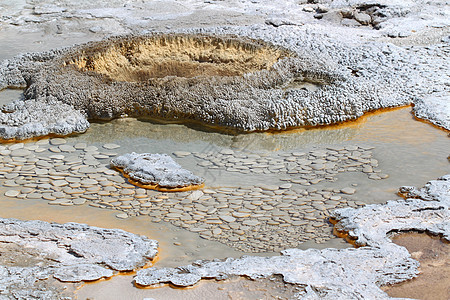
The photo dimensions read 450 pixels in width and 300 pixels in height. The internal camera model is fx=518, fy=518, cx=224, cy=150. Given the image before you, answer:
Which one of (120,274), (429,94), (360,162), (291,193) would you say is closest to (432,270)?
(291,193)

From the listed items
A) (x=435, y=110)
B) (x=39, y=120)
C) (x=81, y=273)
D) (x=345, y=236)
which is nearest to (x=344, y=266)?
(x=345, y=236)

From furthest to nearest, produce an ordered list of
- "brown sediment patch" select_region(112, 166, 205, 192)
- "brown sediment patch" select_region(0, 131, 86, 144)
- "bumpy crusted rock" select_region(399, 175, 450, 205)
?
"brown sediment patch" select_region(0, 131, 86, 144), "brown sediment patch" select_region(112, 166, 205, 192), "bumpy crusted rock" select_region(399, 175, 450, 205)

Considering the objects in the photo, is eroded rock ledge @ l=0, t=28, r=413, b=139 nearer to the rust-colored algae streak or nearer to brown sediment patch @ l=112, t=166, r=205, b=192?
brown sediment patch @ l=112, t=166, r=205, b=192

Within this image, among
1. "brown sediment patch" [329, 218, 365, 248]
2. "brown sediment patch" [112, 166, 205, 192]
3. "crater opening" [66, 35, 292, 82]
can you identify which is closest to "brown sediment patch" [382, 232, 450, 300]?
"brown sediment patch" [329, 218, 365, 248]

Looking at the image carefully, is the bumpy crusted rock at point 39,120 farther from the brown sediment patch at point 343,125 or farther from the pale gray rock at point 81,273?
the pale gray rock at point 81,273

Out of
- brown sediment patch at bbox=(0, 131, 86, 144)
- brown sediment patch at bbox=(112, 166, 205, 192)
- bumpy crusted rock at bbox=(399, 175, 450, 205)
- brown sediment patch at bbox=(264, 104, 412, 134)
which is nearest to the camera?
bumpy crusted rock at bbox=(399, 175, 450, 205)

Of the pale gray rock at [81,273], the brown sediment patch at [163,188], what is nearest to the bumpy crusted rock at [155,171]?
the brown sediment patch at [163,188]
